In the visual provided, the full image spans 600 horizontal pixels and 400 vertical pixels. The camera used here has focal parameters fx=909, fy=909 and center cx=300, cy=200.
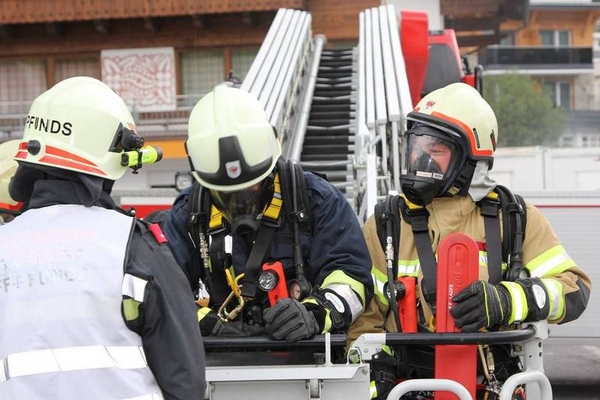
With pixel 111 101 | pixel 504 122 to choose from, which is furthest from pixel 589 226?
pixel 504 122

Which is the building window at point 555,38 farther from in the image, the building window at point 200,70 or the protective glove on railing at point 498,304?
the protective glove on railing at point 498,304

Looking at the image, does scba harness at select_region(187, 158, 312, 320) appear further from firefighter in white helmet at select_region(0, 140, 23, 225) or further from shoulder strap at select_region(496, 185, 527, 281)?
firefighter in white helmet at select_region(0, 140, 23, 225)

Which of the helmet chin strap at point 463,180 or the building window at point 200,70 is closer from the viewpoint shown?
the helmet chin strap at point 463,180

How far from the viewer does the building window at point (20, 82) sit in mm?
22531

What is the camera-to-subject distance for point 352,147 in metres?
8.83

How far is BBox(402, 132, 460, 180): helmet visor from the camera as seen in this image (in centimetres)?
362

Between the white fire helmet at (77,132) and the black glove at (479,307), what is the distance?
4.33 ft

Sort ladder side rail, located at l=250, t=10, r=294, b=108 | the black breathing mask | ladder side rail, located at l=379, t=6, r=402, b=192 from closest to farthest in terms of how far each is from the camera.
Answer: the black breathing mask
ladder side rail, located at l=379, t=6, r=402, b=192
ladder side rail, located at l=250, t=10, r=294, b=108

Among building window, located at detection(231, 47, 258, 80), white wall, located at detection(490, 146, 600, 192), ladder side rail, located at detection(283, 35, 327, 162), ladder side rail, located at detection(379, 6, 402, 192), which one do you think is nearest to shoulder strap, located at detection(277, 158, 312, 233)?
ladder side rail, located at detection(379, 6, 402, 192)

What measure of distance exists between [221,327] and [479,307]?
37.9 inches

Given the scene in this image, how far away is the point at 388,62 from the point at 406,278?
19.6ft

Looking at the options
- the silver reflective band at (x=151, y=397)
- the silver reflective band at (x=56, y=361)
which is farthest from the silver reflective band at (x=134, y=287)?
the silver reflective band at (x=151, y=397)

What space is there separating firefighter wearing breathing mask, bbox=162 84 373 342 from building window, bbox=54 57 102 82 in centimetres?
1943

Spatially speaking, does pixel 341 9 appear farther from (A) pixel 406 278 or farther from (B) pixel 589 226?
(A) pixel 406 278
